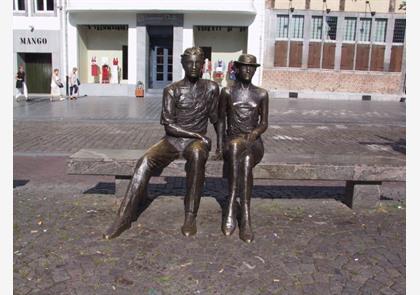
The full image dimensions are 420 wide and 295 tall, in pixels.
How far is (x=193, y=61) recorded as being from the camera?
14.9 feet

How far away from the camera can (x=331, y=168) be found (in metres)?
5.00

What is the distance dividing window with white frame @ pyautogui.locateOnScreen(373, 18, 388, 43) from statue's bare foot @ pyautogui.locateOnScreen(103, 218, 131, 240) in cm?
2355

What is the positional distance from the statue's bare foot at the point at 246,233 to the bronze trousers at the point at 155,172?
509mm

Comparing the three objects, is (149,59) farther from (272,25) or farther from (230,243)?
(230,243)

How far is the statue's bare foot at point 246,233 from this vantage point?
414 cm

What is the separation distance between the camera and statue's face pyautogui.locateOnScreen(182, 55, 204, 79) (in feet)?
14.9

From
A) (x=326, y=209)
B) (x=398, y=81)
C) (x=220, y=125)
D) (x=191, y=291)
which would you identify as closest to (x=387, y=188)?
(x=326, y=209)

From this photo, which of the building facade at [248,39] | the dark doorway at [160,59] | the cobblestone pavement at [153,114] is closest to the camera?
the cobblestone pavement at [153,114]

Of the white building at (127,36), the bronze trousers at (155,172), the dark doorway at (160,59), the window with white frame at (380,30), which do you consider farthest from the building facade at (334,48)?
the bronze trousers at (155,172)

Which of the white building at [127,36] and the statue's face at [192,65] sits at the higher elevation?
the white building at [127,36]

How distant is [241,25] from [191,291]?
2214 cm

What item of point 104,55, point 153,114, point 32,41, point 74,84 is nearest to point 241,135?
point 153,114

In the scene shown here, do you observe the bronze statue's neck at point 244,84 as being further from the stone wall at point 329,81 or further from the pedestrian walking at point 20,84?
the stone wall at point 329,81

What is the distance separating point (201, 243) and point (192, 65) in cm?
185
